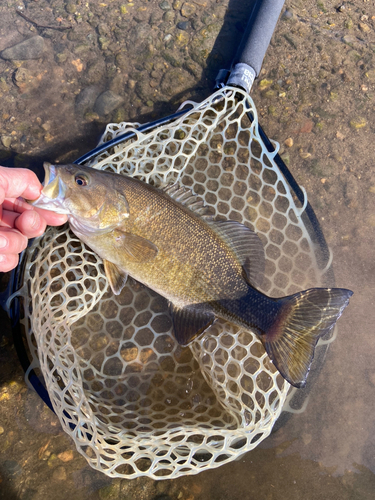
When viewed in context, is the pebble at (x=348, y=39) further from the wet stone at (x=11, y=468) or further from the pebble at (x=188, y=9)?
the wet stone at (x=11, y=468)

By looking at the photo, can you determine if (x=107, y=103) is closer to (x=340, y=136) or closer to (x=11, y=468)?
(x=340, y=136)

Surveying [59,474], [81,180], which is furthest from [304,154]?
[59,474]

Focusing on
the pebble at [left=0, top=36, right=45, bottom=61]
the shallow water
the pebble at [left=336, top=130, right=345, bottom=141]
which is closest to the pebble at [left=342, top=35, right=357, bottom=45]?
the shallow water

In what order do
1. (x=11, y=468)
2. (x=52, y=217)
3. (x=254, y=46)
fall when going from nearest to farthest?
(x=52, y=217)
(x=11, y=468)
(x=254, y=46)

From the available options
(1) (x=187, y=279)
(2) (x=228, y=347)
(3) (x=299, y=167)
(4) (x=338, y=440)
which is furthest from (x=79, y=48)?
(4) (x=338, y=440)

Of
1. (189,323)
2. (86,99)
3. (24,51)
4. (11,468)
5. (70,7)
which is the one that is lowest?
(11,468)

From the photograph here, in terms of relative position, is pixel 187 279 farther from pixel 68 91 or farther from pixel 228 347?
pixel 68 91
